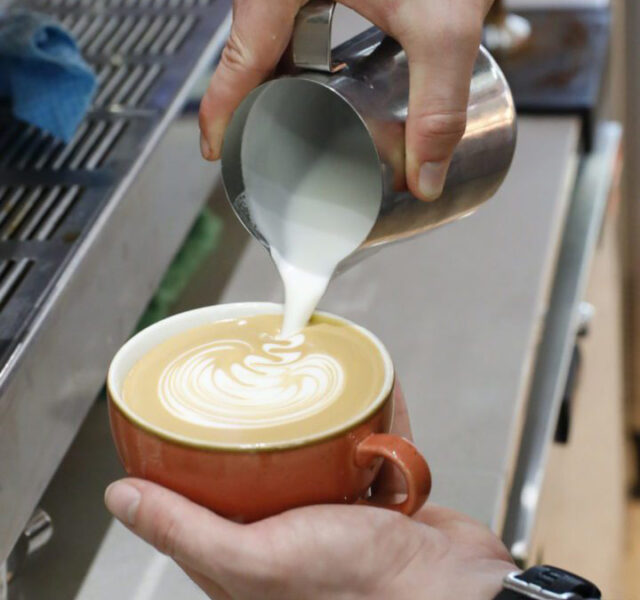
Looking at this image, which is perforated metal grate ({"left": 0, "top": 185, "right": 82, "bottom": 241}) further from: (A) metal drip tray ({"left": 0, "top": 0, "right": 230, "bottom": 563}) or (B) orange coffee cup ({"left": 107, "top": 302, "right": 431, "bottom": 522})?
(B) orange coffee cup ({"left": 107, "top": 302, "right": 431, "bottom": 522})

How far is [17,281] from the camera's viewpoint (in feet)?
2.90

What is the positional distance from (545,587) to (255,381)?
0.23m

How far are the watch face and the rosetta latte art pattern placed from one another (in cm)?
17

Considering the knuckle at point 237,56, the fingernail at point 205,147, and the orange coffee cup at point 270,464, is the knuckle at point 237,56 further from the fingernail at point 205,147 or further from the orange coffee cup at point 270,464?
the orange coffee cup at point 270,464

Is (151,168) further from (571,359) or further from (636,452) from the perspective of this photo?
(636,452)

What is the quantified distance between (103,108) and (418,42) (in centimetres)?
56

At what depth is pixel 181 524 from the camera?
25.8 inches

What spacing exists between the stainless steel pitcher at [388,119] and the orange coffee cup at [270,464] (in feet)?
0.45

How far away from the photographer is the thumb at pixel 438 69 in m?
0.68

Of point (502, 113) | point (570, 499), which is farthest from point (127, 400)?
point (570, 499)

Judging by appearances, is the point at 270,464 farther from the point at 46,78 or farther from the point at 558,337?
the point at 558,337

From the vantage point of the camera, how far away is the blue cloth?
1.07 meters

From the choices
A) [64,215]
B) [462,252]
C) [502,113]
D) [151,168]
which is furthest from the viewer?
[462,252]

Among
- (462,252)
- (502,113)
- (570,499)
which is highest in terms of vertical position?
(502,113)
